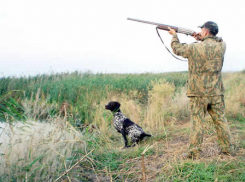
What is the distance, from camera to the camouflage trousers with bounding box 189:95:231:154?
13.2 feet

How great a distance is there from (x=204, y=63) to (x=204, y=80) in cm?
29

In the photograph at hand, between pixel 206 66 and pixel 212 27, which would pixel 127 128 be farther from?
pixel 212 27

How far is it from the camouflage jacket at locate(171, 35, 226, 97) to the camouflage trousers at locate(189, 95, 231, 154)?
0.12 metres

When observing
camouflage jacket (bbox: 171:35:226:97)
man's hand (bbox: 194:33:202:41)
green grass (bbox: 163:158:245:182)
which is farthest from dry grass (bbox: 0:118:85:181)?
man's hand (bbox: 194:33:202:41)

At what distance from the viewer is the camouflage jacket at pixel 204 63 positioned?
3959 mm

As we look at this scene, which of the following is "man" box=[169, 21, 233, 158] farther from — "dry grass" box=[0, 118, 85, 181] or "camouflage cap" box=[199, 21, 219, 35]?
"dry grass" box=[0, 118, 85, 181]

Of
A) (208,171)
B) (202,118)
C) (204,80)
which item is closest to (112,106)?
(202,118)

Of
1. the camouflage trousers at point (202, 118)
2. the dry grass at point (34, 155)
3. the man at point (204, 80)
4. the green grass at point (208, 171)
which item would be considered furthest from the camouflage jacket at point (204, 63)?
the dry grass at point (34, 155)

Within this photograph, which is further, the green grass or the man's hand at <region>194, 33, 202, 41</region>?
the man's hand at <region>194, 33, 202, 41</region>

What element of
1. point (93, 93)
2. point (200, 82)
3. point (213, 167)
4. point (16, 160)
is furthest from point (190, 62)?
point (93, 93)

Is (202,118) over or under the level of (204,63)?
under

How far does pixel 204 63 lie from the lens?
13.0ft

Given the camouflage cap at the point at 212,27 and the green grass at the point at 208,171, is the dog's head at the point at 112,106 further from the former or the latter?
the camouflage cap at the point at 212,27

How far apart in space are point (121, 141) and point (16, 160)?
3329mm
